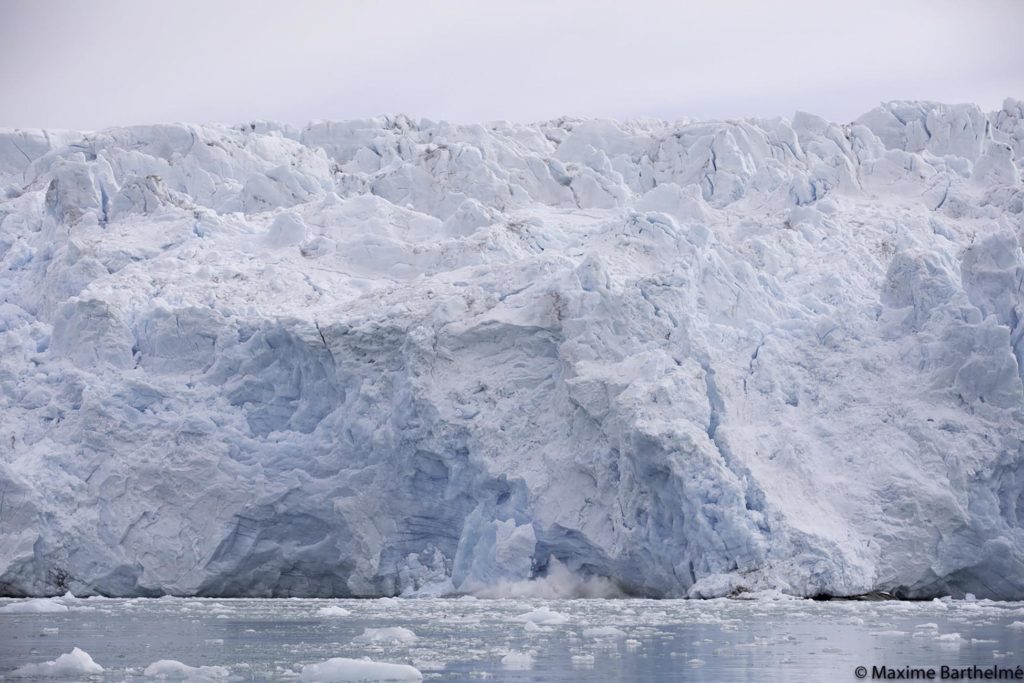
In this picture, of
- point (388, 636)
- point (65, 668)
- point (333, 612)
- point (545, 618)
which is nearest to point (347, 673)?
point (65, 668)

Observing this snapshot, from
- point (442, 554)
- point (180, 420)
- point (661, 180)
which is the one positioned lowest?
point (442, 554)

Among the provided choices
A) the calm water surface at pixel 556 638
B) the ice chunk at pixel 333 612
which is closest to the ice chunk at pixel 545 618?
the calm water surface at pixel 556 638

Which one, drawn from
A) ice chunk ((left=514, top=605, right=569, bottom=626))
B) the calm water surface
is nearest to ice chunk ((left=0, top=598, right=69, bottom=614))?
the calm water surface

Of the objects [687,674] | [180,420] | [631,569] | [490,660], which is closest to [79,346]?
[180,420]

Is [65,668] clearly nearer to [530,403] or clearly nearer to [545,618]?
[545,618]

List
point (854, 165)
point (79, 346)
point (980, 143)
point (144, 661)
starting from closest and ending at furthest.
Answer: point (144, 661), point (79, 346), point (854, 165), point (980, 143)

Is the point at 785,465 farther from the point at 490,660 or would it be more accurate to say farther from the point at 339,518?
the point at 490,660

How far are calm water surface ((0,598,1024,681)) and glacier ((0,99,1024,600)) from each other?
119 cm

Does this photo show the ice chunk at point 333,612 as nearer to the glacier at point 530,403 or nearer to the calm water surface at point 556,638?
the calm water surface at point 556,638

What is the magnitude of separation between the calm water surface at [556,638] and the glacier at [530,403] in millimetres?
1190

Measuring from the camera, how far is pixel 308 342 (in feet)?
79.8

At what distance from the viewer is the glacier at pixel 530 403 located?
70.6 feet

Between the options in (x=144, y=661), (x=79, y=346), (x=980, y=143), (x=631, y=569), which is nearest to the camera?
(x=144, y=661)

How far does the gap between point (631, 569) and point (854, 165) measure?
1157cm
